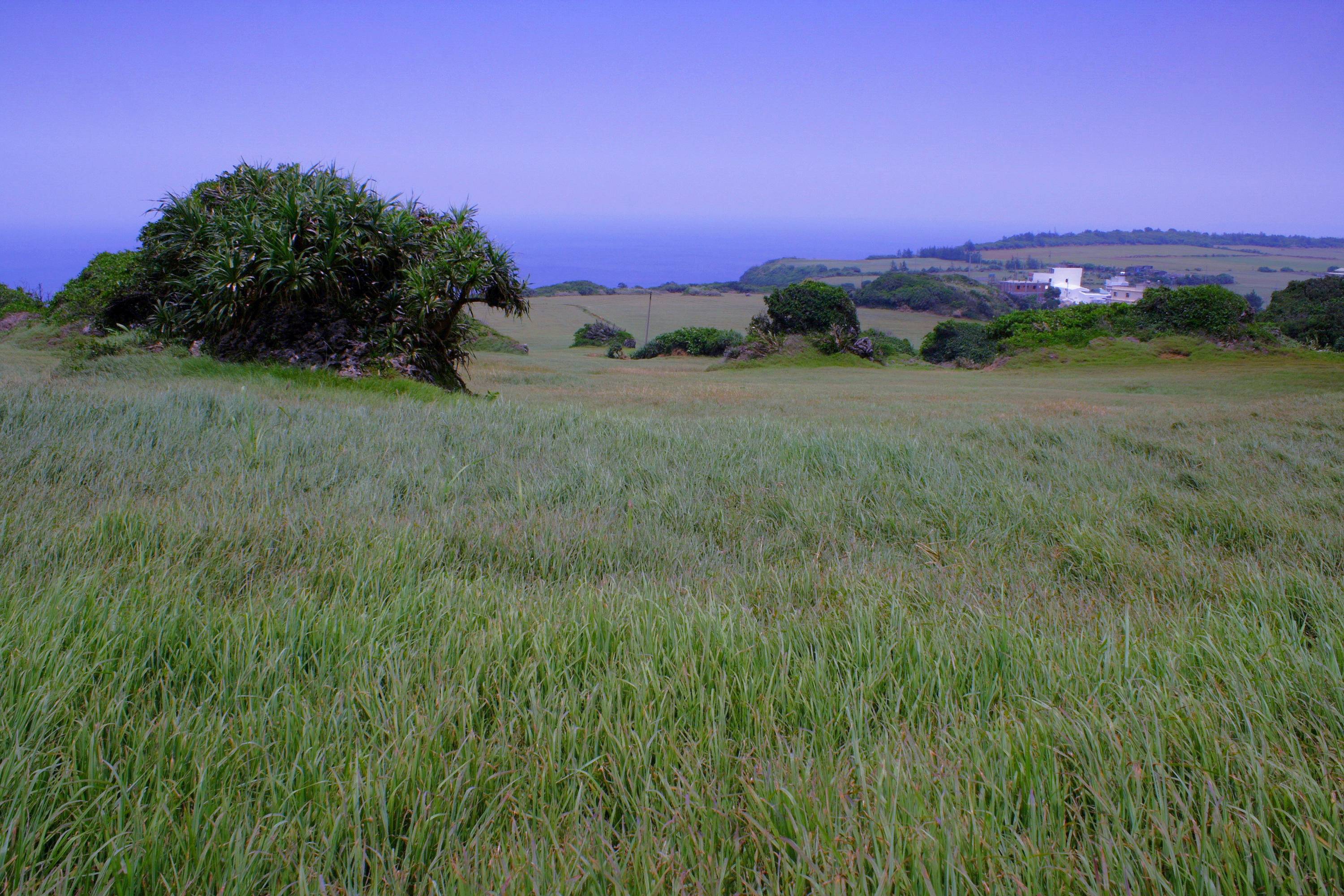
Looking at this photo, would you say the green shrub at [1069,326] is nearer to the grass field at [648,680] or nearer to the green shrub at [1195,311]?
the green shrub at [1195,311]

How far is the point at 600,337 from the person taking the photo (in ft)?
188

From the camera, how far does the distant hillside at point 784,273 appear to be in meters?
102

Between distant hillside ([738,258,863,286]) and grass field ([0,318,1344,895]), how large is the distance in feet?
305

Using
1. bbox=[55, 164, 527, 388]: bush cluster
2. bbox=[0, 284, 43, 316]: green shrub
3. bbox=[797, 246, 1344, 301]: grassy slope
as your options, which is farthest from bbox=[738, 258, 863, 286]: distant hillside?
bbox=[55, 164, 527, 388]: bush cluster

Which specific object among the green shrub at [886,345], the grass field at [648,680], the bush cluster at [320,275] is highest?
the bush cluster at [320,275]

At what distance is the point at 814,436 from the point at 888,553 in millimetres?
3037

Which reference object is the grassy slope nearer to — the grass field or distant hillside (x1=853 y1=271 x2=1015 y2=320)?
distant hillside (x1=853 y1=271 x2=1015 y2=320)

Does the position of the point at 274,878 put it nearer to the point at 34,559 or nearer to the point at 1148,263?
the point at 34,559

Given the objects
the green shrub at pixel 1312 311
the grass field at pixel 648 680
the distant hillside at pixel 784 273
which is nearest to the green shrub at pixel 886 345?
the green shrub at pixel 1312 311

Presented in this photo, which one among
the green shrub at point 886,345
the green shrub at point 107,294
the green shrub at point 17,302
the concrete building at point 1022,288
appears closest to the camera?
the green shrub at point 107,294

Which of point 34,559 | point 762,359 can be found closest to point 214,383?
point 34,559

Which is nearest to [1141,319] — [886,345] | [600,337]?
[886,345]

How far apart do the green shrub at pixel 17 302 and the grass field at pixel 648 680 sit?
98.3 feet

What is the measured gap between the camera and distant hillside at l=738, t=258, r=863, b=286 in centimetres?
10212
